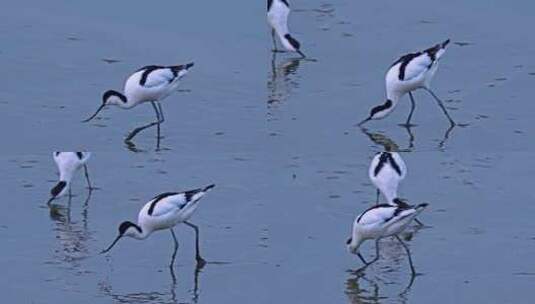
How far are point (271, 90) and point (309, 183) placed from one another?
284cm

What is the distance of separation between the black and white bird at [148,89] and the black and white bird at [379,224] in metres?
3.55

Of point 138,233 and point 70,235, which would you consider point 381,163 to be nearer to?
point 138,233

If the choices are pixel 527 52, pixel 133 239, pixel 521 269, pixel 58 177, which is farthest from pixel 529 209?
pixel 527 52

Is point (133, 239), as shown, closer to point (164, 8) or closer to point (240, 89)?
point (240, 89)

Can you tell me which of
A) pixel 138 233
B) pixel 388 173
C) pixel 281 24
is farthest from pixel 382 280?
pixel 281 24

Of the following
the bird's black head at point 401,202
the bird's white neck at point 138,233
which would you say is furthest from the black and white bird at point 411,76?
the bird's white neck at point 138,233

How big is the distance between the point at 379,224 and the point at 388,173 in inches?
45.9

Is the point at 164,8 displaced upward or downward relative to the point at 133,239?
upward

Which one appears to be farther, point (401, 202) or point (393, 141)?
point (393, 141)

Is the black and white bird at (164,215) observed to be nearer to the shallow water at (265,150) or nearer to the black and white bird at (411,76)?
the shallow water at (265,150)

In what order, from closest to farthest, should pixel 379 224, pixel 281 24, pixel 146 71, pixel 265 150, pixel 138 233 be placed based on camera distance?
pixel 379 224 < pixel 138 233 < pixel 265 150 < pixel 146 71 < pixel 281 24

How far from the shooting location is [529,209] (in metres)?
11.8

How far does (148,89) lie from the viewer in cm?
1408

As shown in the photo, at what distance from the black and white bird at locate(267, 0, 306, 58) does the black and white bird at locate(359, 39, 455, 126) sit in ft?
6.18
